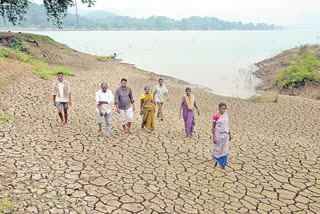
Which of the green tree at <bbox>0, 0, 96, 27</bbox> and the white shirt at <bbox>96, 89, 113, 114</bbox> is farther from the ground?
the green tree at <bbox>0, 0, 96, 27</bbox>

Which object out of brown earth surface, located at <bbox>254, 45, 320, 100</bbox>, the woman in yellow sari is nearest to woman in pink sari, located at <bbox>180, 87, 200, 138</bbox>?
the woman in yellow sari

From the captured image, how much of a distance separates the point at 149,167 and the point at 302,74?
15.9 metres

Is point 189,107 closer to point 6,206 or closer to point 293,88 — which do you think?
point 6,206

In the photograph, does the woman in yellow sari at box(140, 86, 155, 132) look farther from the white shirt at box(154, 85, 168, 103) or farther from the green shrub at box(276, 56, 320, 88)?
the green shrub at box(276, 56, 320, 88)

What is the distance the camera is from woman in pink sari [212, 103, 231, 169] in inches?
233

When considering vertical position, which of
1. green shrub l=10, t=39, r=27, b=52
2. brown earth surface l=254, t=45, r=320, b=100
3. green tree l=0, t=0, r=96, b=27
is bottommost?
brown earth surface l=254, t=45, r=320, b=100

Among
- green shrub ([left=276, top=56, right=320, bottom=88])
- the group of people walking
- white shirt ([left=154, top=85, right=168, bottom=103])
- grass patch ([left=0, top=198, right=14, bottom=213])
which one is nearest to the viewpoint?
grass patch ([left=0, top=198, right=14, bottom=213])

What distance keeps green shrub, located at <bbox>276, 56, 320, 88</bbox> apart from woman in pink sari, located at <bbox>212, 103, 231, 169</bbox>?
48.0 feet

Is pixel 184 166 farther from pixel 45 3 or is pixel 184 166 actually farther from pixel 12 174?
pixel 45 3

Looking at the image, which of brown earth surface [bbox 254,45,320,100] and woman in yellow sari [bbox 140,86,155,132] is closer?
woman in yellow sari [bbox 140,86,155,132]

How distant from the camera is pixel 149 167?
6.03 m

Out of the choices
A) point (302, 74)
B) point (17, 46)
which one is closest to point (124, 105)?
point (302, 74)

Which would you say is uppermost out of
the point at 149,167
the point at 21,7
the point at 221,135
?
the point at 21,7

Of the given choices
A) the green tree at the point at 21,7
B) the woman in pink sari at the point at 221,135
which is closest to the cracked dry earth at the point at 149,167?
the woman in pink sari at the point at 221,135
